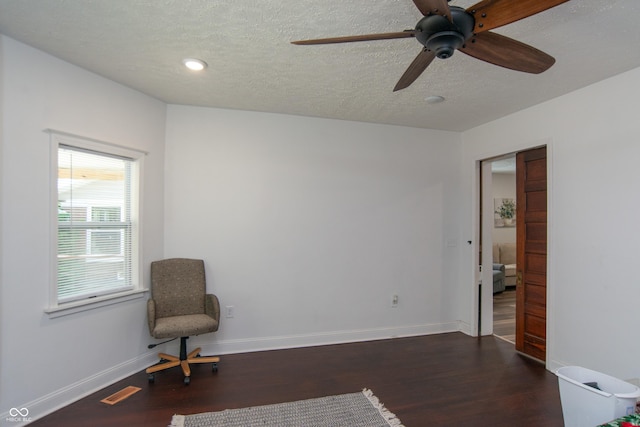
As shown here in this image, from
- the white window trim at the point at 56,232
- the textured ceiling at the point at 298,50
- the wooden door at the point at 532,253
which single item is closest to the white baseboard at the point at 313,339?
the white window trim at the point at 56,232

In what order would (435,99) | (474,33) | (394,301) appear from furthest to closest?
(394,301), (435,99), (474,33)

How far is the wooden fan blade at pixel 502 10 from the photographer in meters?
1.33

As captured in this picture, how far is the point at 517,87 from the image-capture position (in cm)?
298

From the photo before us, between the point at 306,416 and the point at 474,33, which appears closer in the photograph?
the point at 474,33

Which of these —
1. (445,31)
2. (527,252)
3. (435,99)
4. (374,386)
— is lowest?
(374,386)

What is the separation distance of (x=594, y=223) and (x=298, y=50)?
9.17ft

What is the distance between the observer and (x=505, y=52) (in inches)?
66.7

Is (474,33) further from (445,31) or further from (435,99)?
(435,99)

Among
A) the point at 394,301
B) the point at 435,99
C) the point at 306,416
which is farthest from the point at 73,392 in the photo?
the point at 435,99

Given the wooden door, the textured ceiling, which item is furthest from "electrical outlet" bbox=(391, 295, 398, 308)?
the textured ceiling

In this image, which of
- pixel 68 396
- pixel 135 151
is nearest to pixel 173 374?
pixel 68 396

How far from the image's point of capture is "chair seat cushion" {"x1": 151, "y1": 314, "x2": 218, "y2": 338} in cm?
290

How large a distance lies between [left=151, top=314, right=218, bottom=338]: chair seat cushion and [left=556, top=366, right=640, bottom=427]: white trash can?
268cm

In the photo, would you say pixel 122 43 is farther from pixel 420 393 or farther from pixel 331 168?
pixel 420 393
